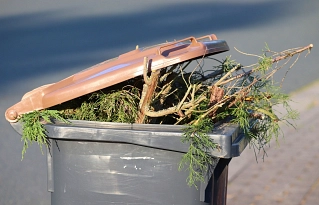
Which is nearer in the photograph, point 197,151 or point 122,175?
point 197,151

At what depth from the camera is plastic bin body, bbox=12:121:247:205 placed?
243cm

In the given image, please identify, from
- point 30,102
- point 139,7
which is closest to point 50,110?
point 30,102

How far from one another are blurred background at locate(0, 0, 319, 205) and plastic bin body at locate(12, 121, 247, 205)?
2.58 metres

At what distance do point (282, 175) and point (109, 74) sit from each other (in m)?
3.52

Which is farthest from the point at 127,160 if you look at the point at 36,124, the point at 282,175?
the point at 282,175

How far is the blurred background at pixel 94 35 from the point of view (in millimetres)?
5938

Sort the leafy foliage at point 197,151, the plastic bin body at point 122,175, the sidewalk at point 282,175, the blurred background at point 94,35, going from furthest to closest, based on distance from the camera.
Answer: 1. the blurred background at point 94,35
2. the sidewalk at point 282,175
3. the plastic bin body at point 122,175
4. the leafy foliage at point 197,151

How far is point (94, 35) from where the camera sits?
1112 cm

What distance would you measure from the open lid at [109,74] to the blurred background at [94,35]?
2569 mm

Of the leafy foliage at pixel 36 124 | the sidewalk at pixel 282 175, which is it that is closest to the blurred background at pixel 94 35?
the sidewalk at pixel 282 175

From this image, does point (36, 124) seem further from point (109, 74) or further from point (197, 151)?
point (197, 151)

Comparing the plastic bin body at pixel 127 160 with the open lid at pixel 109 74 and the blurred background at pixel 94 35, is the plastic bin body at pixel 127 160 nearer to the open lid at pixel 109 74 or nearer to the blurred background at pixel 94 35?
the open lid at pixel 109 74

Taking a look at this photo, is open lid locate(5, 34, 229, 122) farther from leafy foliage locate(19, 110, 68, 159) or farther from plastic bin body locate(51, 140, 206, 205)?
plastic bin body locate(51, 140, 206, 205)

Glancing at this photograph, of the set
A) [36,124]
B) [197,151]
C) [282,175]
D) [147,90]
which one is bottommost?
[282,175]
